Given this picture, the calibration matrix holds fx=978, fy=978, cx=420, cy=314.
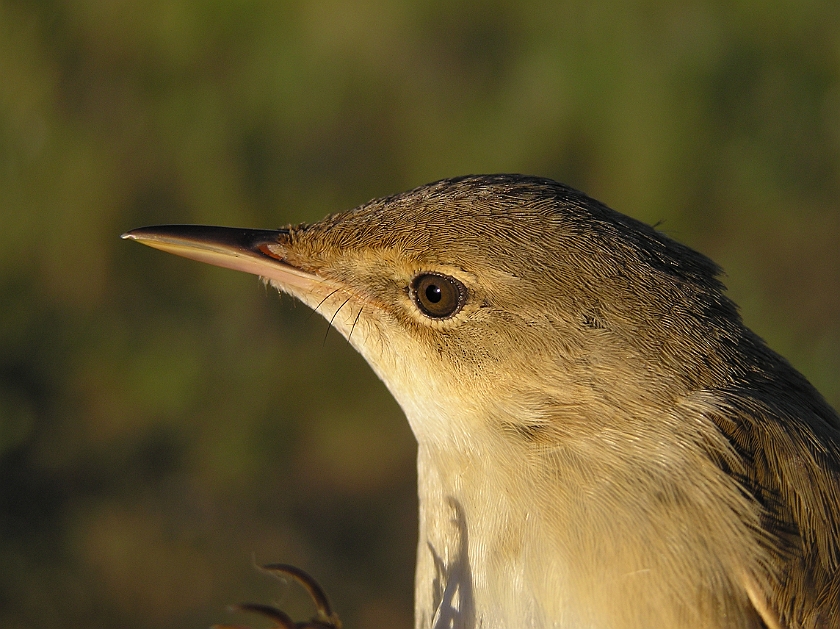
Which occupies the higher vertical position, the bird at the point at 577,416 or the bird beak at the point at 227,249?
the bird beak at the point at 227,249

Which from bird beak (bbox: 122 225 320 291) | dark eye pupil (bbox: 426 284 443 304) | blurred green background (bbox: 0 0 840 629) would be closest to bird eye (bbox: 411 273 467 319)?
dark eye pupil (bbox: 426 284 443 304)

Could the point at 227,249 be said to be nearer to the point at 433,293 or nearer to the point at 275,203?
the point at 433,293

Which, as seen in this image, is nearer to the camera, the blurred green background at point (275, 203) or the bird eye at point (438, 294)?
the bird eye at point (438, 294)

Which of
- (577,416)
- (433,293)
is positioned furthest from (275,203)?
(577,416)

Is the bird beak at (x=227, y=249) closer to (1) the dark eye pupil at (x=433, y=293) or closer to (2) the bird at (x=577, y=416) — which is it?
(2) the bird at (x=577, y=416)

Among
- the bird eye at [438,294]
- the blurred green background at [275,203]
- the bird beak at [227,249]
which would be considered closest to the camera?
the bird eye at [438,294]

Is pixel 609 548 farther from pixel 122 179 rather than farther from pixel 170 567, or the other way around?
pixel 122 179

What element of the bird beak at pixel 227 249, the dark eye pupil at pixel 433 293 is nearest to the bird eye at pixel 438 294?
the dark eye pupil at pixel 433 293

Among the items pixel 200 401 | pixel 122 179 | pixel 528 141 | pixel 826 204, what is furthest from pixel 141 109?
pixel 826 204
